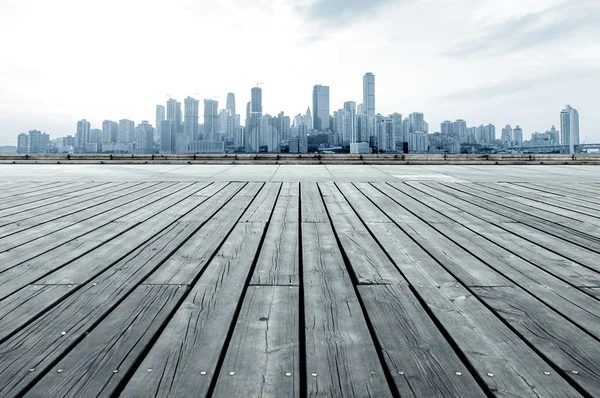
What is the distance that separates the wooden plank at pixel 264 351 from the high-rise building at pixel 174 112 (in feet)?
359

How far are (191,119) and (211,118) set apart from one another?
21.6 feet

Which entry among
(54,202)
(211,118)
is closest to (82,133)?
(211,118)

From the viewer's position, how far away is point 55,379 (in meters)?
1.20

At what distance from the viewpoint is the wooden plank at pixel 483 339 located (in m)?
1.17

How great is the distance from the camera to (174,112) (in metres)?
115

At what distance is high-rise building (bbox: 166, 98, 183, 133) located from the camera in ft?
353

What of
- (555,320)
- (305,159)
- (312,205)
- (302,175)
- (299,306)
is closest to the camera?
(555,320)

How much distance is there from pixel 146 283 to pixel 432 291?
143 cm

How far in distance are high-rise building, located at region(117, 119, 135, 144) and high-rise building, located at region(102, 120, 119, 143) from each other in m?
1.06

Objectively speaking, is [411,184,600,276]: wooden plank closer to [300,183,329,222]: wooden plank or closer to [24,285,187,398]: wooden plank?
[300,183,329,222]: wooden plank

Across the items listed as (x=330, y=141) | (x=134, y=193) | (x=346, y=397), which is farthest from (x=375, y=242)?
(x=330, y=141)

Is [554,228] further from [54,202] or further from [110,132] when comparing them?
[110,132]

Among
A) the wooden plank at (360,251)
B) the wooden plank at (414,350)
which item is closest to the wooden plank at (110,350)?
the wooden plank at (414,350)

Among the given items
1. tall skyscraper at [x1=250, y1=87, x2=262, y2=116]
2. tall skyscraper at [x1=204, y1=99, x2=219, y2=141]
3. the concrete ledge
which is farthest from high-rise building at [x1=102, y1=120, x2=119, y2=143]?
the concrete ledge
